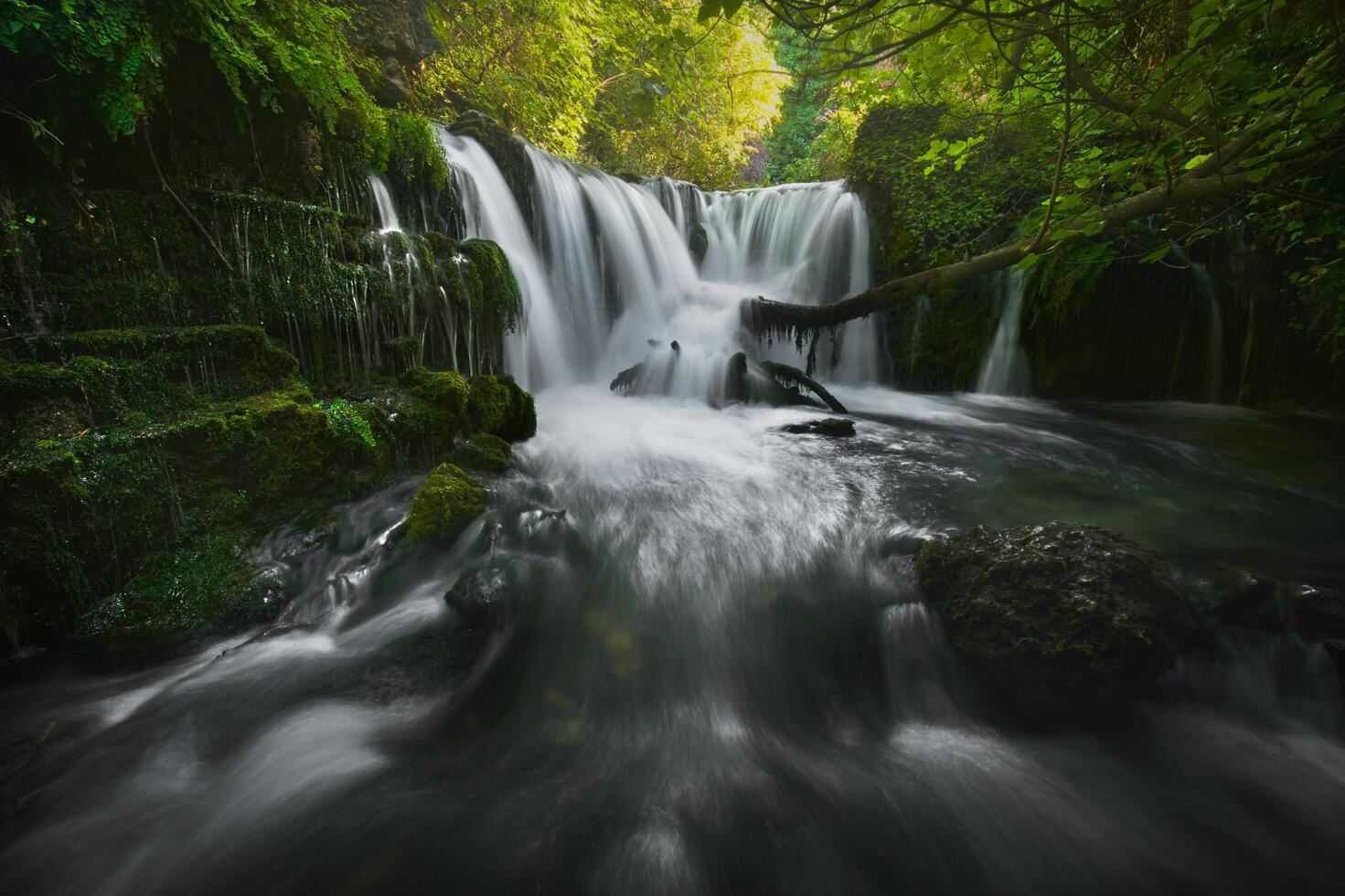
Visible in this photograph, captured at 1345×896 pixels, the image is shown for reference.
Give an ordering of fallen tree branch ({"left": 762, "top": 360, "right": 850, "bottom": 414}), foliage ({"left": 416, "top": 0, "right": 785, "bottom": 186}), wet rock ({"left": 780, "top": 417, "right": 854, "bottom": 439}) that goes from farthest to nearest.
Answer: foliage ({"left": 416, "top": 0, "right": 785, "bottom": 186}) → fallen tree branch ({"left": 762, "top": 360, "right": 850, "bottom": 414}) → wet rock ({"left": 780, "top": 417, "right": 854, "bottom": 439})

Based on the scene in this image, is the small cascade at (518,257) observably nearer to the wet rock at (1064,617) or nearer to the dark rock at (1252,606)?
the wet rock at (1064,617)

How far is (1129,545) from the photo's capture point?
2.61 meters

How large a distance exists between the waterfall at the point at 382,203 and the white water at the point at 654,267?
4.27 feet

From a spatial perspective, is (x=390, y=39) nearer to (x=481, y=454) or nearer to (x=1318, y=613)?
(x=481, y=454)

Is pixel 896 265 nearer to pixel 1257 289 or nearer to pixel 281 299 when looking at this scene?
pixel 1257 289

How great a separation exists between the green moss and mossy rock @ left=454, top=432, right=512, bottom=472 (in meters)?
1.64

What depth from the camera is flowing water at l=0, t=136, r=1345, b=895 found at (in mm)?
1770

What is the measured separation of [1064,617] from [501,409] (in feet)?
15.2

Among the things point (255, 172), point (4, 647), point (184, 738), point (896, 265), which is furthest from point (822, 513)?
point (896, 265)

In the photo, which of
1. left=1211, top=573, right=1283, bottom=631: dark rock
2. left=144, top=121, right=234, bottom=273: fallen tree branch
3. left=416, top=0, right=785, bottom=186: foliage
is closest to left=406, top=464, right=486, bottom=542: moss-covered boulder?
left=144, top=121, right=234, bottom=273: fallen tree branch

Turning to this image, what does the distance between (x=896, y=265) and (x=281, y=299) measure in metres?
8.56

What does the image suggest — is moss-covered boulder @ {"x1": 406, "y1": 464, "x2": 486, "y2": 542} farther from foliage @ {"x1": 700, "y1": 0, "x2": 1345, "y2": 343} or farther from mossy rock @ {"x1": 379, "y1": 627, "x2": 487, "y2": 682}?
foliage @ {"x1": 700, "y1": 0, "x2": 1345, "y2": 343}

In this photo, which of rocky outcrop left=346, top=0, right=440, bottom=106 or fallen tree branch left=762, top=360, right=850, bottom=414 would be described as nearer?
fallen tree branch left=762, top=360, right=850, bottom=414

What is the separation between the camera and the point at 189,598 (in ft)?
9.36
